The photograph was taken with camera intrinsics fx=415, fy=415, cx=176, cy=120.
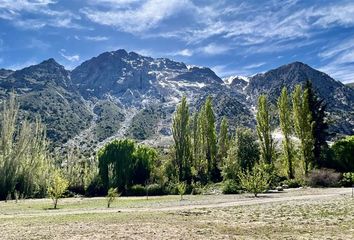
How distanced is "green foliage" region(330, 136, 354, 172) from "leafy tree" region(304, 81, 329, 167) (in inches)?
47.5

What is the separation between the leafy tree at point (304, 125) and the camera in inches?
2287

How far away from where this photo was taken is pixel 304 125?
198 feet

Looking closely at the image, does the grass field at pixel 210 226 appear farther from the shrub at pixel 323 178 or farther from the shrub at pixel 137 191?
the shrub at pixel 137 191

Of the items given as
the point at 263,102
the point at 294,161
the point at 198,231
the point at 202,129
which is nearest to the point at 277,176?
the point at 294,161

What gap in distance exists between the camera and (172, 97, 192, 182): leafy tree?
221 ft

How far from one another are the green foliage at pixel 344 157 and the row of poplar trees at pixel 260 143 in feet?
4.93

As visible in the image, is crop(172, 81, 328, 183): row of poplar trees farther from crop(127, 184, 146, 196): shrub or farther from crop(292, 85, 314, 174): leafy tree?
crop(127, 184, 146, 196): shrub

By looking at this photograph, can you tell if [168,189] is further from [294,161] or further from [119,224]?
[119,224]

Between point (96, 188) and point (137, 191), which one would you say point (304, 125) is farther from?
point (96, 188)

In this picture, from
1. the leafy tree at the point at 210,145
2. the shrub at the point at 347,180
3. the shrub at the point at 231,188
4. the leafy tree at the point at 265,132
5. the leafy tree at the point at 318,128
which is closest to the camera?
the shrub at the point at 347,180

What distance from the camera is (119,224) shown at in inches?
850

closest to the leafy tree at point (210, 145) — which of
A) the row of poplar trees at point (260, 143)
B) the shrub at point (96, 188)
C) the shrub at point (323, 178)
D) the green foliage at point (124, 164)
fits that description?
the row of poplar trees at point (260, 143)

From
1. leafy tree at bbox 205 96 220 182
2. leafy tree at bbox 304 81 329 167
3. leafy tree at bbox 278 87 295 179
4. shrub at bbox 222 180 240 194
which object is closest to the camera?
shrub at bbox 222 180 240 194

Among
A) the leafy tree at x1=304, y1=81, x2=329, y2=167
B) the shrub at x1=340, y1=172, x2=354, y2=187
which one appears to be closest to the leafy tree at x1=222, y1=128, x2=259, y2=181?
the leafy tree at x1=304, y1=81, x2=329, y2=167
